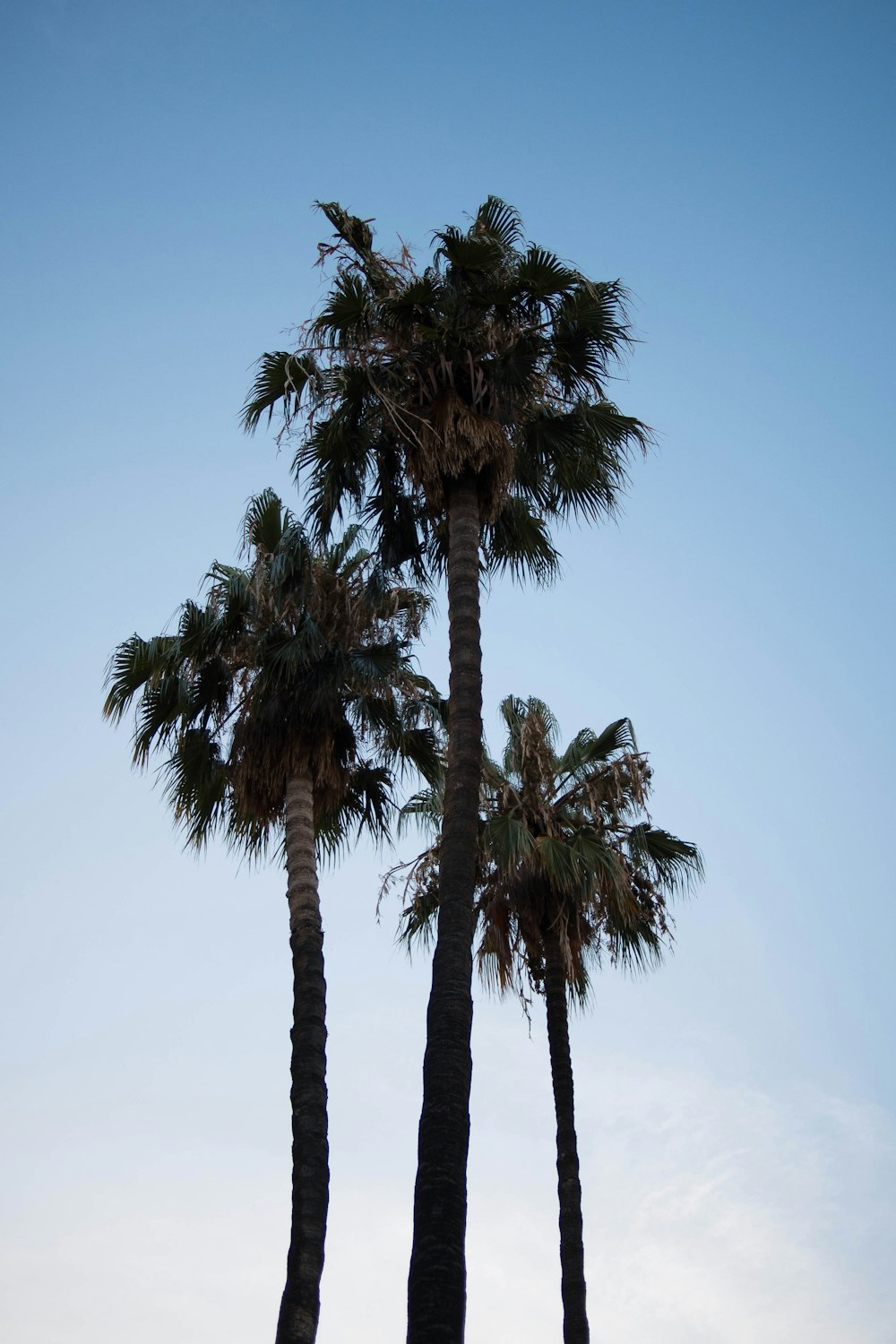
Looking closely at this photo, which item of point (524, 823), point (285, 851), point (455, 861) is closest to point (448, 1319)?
point (455, 861)

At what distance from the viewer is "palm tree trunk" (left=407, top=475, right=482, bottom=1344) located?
8.77 metres

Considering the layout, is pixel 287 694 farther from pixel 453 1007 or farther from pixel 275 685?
pixel 453 1007

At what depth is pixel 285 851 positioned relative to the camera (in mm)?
16922

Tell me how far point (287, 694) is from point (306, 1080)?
15.9 ft

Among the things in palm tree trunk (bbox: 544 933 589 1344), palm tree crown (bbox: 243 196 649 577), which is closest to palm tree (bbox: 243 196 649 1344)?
palm tree crown (bbox: 243 196 649 577)

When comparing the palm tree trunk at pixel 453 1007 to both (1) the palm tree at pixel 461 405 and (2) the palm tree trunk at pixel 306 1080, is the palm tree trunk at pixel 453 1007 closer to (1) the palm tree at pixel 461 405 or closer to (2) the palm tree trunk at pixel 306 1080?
(1) the palm tree at pixel 461 405

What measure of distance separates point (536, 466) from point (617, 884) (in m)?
5.83

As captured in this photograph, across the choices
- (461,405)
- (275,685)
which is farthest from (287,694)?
(461,405)

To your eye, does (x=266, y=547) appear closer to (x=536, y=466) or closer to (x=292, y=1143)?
(x=536, y=466)

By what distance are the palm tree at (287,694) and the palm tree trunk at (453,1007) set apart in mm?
3625

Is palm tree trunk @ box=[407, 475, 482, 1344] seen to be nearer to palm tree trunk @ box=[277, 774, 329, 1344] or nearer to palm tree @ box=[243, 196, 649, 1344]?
palm tree @ box=[243, 196, 649, 1344]

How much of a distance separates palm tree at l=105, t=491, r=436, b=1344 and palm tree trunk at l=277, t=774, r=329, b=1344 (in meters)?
0.05

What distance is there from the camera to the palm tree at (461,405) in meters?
14.0

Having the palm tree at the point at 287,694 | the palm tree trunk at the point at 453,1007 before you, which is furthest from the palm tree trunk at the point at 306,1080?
the palm tree trunk at the point at 453,1007
